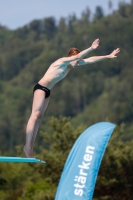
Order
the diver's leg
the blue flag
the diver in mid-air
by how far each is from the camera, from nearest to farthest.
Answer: the diver in mid-air → the diver's leg → the blue flag

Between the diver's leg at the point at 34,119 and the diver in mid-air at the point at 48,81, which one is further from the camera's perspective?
the diver's leg at the point at 34,119

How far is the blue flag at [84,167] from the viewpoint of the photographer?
79.3 feet

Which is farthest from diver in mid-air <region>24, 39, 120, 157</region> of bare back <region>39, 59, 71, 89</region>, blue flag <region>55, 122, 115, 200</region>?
blue flag <region>55, 122, 115, 200</region>

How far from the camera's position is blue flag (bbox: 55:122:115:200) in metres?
24.2

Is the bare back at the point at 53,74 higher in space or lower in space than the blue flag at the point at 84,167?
higher

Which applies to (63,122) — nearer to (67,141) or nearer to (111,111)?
(67,141)

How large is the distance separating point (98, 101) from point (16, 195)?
123512 mm

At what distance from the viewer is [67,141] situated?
54.9 meters

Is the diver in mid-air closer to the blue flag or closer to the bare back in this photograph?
the bare back

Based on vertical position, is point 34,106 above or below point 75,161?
above

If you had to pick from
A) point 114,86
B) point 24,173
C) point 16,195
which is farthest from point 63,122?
point 114,86

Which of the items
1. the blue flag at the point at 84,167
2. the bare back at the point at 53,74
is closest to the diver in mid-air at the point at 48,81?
the bare back at the point at 53,74

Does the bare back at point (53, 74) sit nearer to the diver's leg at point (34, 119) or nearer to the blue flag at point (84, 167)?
the diver's leg at point (34, 119)

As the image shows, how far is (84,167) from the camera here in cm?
2469
